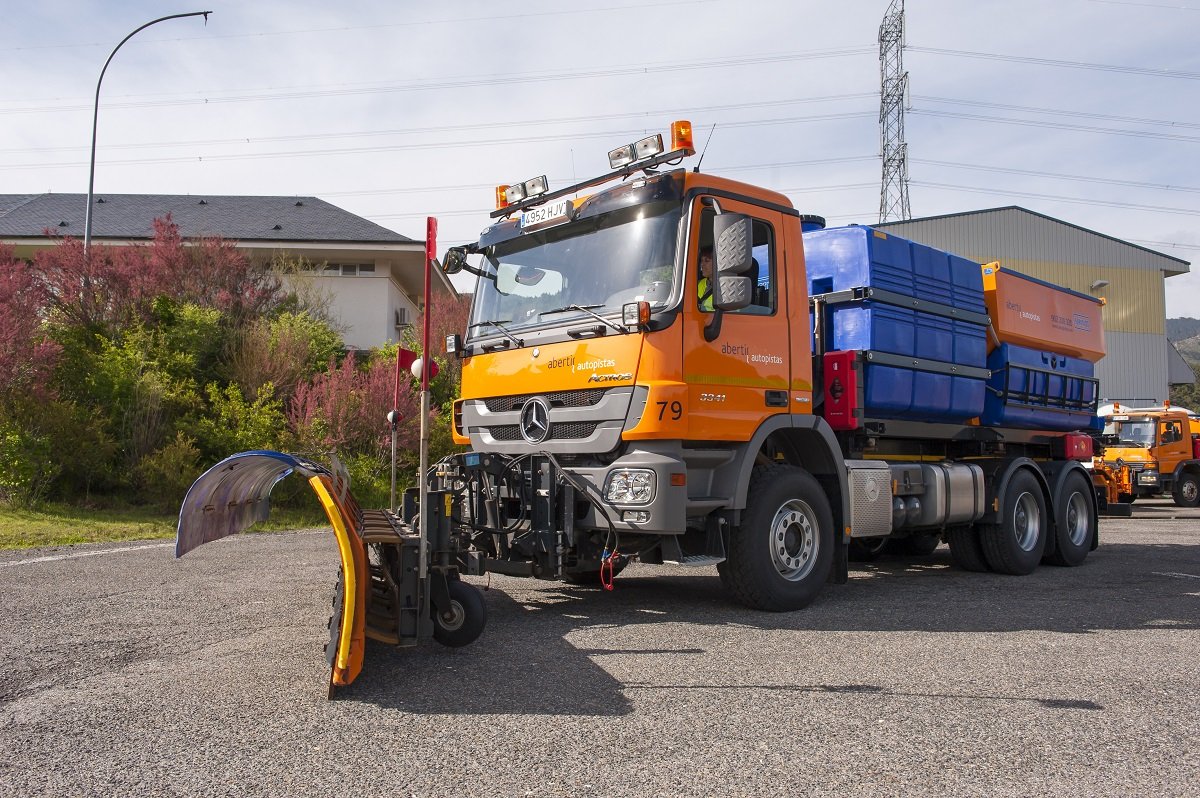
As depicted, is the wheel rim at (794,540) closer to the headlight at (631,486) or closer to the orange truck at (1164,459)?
the headlight at (631,486)

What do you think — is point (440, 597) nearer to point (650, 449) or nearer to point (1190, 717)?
point (650, 449)

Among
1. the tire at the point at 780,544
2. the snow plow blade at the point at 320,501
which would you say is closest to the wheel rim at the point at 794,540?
the tire at the point at 780,544

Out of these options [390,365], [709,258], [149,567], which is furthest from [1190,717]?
[390,365]

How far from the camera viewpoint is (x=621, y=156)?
260 inches

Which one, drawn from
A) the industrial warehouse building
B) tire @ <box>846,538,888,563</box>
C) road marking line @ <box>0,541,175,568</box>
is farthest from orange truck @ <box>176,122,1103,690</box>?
the industrial warehouse building

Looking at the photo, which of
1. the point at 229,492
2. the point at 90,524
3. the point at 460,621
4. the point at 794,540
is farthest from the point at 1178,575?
the point at 90,524

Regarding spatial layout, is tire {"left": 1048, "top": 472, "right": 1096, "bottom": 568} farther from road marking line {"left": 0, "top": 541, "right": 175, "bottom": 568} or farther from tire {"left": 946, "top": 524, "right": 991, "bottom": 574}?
road marking line {"left": 0, "top": 541, "right": 175, "bottom": 568}

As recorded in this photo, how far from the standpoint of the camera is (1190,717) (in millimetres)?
4230

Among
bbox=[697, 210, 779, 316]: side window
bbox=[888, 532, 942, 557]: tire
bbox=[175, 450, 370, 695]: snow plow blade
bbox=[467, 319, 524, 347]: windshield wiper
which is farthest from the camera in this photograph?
bbox=[888, 532, 942, 557]: tire

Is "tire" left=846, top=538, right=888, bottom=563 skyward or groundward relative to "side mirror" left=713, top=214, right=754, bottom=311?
groundward

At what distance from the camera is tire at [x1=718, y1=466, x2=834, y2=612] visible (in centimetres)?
642

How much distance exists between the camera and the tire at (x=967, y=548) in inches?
376

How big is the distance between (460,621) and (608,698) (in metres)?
1.27

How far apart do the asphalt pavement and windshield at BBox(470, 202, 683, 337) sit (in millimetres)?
2225
